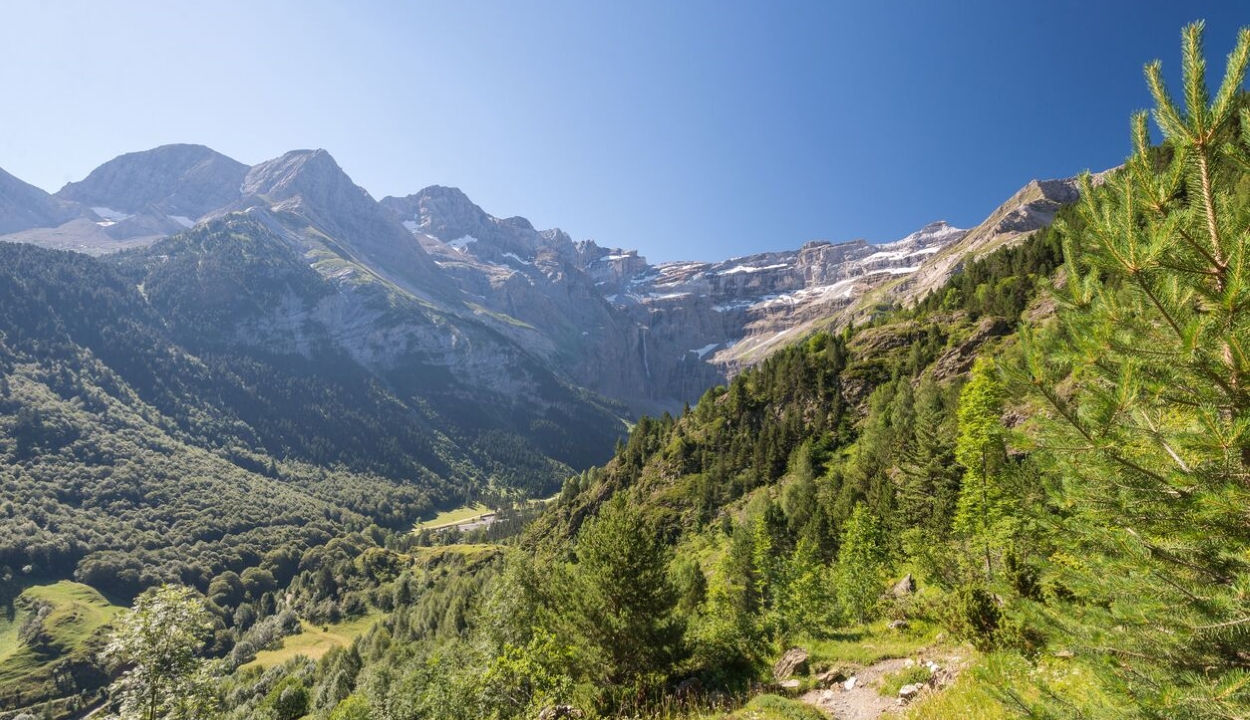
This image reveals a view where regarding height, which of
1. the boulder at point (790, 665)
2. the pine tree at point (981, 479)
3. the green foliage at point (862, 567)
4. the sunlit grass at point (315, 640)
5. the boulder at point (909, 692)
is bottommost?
the sunlit grass at point (315, 640)

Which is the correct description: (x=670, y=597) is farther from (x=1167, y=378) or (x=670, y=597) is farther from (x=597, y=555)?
(x=1167, y=378)

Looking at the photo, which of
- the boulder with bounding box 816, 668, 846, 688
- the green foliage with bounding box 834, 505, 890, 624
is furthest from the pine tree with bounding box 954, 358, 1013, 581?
the boulder with bounding box 816, 668, 846, 688

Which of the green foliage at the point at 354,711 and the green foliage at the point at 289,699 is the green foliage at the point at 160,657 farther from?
the green foliage at the point at 289,699

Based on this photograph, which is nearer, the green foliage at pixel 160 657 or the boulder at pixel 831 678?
the boulder at pixel 831 678

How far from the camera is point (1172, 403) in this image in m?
5.24

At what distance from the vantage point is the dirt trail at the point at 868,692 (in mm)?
14828

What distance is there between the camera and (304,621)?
501 feet

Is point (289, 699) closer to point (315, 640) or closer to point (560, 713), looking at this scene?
point (315, 640)

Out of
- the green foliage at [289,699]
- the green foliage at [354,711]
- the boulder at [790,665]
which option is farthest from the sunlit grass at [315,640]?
the boulder at [790,665]

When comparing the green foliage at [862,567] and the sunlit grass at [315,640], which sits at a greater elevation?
the green foliage at [862,567]

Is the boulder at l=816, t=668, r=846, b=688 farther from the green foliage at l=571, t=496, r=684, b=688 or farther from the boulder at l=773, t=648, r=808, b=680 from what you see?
the green foliage at l=571, t=496, r=684, b=688

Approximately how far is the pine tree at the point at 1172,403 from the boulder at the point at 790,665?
17.7m

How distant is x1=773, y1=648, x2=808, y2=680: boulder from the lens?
20875 mm

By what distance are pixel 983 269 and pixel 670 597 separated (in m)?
103
